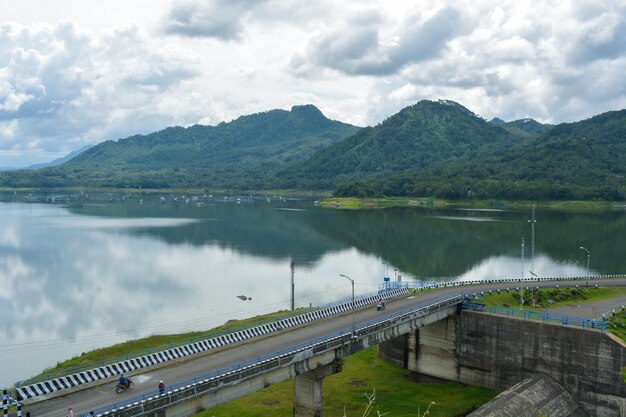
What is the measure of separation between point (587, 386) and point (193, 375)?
3471 centimetres

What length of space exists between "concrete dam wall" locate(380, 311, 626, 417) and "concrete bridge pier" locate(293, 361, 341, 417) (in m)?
18.2

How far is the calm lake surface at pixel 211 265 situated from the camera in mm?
74188

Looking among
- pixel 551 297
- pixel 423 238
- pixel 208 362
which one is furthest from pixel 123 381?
pixel 423 238

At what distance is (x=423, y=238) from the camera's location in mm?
145625

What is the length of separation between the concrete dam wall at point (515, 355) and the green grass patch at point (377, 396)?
1728 millimetres

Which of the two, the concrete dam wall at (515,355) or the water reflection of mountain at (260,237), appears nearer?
the concrete dam wall at (515,355)

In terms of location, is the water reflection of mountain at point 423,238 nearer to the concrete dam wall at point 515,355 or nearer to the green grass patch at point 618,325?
the concrete dam wall at point 515,355

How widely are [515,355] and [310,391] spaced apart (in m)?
21.9

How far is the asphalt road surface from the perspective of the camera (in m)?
29.7

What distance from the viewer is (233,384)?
33.4 meters

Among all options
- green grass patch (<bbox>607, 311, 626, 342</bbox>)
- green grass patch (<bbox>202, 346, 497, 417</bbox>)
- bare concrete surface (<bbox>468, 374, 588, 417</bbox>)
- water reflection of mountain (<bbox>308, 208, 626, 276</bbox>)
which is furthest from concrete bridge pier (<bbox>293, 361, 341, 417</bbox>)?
water reflection of mountain (<bbox>308, 208, 626, 276</bbox>)

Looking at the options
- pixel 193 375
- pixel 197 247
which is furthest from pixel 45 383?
pixel 197 247

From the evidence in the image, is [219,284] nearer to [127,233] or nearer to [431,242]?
[431,242]

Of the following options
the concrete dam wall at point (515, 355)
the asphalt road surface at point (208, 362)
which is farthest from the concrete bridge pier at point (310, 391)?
the concrete dam wall at point (515, 355)
